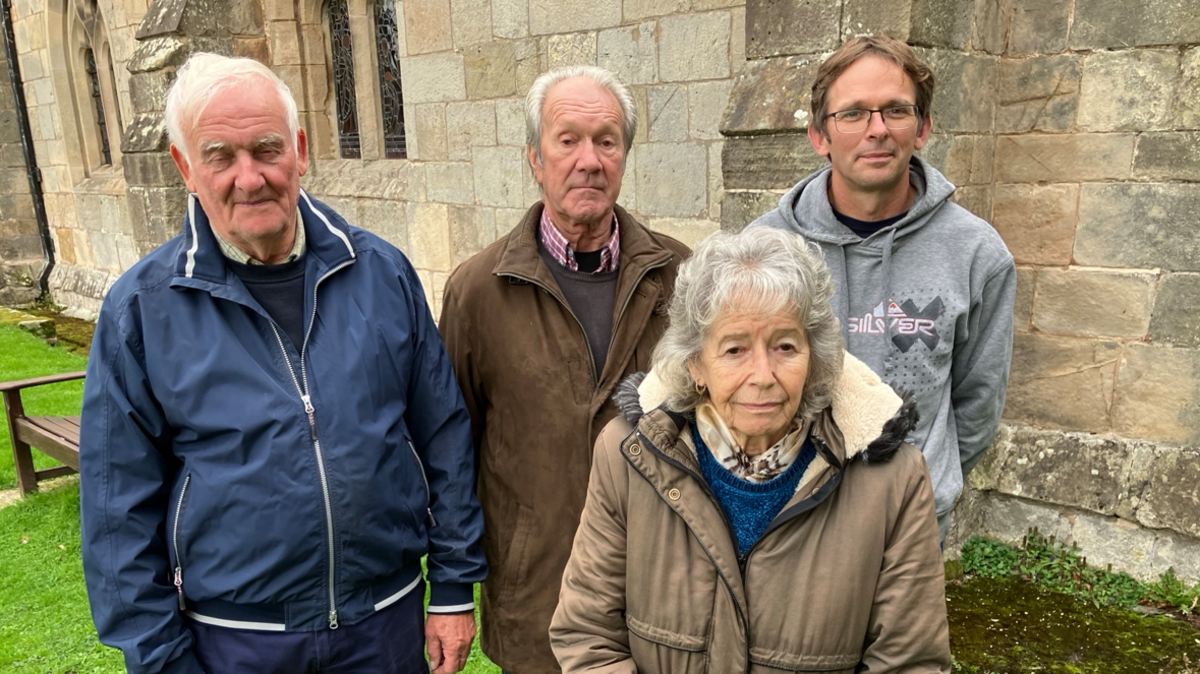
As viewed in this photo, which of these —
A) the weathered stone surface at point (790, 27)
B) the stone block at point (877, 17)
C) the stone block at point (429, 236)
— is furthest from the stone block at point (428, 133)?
the stone block at point (877, 17)

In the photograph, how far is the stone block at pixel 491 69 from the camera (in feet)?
19.0

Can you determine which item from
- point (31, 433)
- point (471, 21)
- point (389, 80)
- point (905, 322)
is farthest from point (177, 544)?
point (389, 80)

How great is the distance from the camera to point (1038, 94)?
3.69 m

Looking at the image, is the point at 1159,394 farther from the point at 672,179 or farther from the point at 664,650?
the point at 664,650

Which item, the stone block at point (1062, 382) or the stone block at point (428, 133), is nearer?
the stone block at point (1062, 382)

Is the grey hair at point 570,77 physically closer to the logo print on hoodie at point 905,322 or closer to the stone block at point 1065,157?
the logo print on hoodie at point 905,322

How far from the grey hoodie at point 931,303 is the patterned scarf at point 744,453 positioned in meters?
0.51

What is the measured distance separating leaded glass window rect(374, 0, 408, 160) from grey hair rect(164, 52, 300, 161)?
19.5 feet

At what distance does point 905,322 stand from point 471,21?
15.9 ft

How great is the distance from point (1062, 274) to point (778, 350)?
283 cm

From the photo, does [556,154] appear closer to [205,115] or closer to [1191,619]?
[205,115]

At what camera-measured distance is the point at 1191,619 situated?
345 centimetres

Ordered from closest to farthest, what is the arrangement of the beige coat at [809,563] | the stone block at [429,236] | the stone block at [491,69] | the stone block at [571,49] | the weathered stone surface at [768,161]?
1. the beige coat at [809,563]
2. the weathered stone surface at [768,161]
3. the stone block at [571,49]
4. the stone block at [491,69]
5. the stone block at [429,236]

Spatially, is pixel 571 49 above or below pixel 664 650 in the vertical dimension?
above
